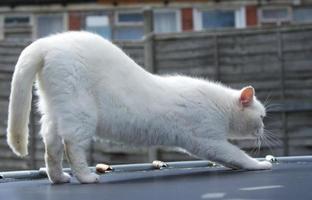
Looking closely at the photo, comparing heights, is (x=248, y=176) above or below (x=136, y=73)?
below

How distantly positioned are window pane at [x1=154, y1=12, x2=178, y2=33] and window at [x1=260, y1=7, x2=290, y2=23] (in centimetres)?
155

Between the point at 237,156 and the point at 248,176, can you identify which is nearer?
the point at 248,176

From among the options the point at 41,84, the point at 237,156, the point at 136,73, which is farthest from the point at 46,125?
the point at 237,156

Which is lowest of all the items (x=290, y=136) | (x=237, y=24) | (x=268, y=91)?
(x=290, y=136)

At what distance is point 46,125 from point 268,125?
3906 millimetres

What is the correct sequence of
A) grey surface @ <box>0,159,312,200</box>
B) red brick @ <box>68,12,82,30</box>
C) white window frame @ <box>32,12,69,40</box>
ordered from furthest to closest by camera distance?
white window frame @ <box>32,12,69,40</box> < red brick @ <box>68,12,82,30</box> < grey surface @ <box>0,159,312,200</box>

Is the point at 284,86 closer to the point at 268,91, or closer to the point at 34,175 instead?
the point at 268,91

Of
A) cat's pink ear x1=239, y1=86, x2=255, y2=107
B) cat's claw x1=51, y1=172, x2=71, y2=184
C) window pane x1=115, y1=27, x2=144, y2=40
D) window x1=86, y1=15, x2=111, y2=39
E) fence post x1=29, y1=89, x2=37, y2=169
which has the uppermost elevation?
window x1=86, y1=15, x2=111, y2=39

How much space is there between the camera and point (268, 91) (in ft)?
21.9

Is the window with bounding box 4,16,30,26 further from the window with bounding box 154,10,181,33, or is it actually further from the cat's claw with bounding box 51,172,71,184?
the cat's claw with bounding box 51,172,71,184

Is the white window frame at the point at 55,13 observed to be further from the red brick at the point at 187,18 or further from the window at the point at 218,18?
the window at the point at 218,18

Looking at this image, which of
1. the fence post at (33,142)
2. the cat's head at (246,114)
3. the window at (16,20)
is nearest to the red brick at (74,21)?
the window at (16,20)

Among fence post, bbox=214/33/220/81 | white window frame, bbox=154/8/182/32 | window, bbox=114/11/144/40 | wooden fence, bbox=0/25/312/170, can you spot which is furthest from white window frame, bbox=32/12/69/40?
fence post, bbox=214/33/220/81

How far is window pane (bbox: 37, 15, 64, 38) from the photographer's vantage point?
12977mm
